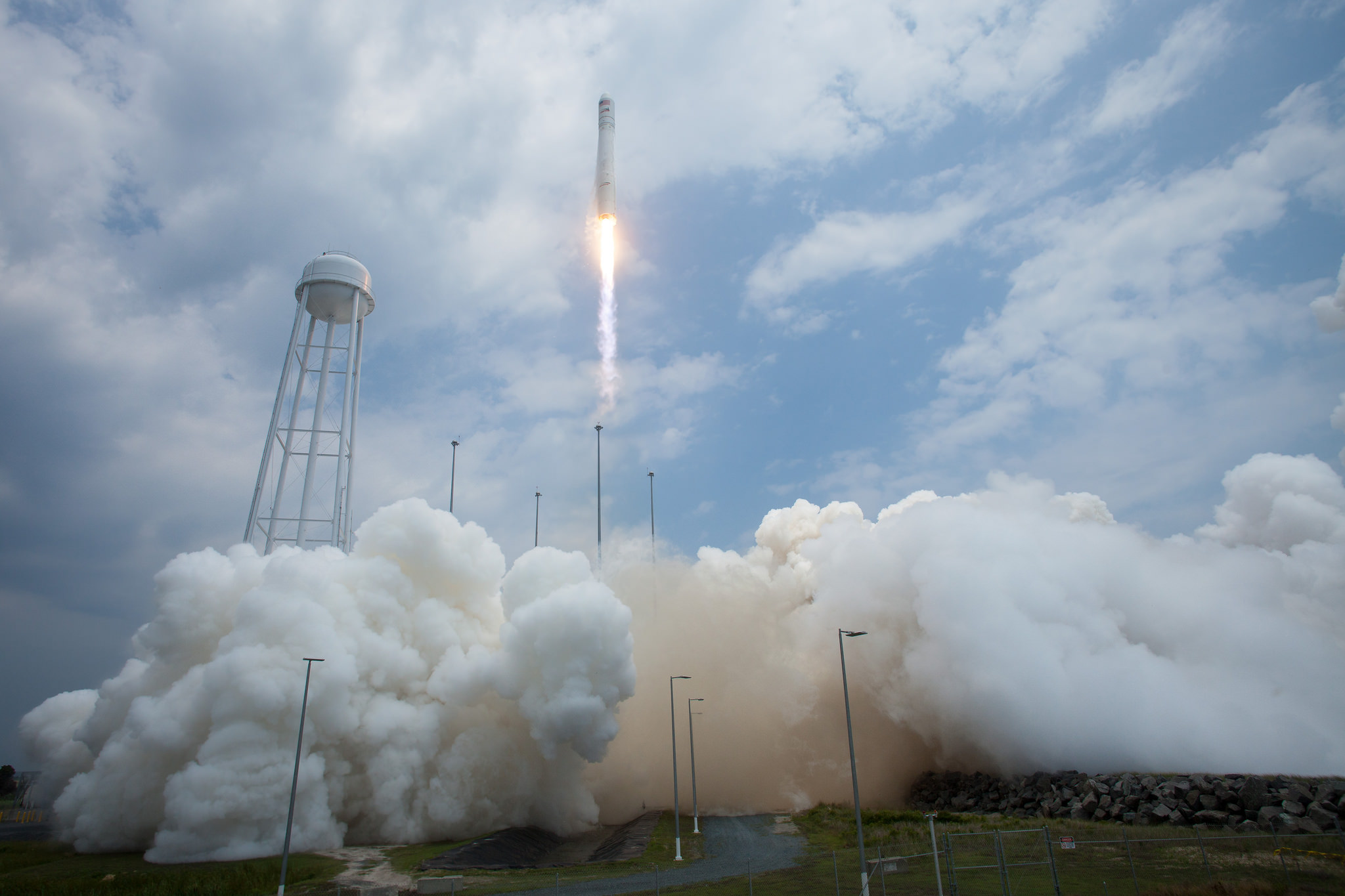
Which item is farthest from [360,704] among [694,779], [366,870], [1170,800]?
[1170,800]

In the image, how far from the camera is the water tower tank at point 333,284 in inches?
2178

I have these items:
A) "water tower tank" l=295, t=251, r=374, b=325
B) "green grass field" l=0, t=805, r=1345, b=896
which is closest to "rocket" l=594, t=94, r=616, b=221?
"water tower tank" l=295, t=251, r=374, b=325

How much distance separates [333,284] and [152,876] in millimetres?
37405

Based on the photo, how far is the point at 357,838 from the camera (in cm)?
4491

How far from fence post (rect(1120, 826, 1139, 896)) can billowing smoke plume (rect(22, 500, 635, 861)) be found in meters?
27.3

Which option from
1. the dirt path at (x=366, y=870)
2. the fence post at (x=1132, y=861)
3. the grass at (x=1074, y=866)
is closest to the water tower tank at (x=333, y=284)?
the dirt path at (x=366, y=870)

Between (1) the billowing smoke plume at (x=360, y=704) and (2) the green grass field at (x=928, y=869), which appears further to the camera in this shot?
(1) the billowing smoke plume at (x=360, y=704)

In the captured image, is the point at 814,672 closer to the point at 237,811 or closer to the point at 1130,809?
the point at 1130,809

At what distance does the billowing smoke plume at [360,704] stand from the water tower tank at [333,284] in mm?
17010

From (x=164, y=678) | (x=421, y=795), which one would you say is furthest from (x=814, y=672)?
(x=164, y=678)

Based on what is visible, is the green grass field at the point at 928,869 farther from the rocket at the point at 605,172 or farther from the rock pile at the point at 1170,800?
the rocket at the point at 605,172

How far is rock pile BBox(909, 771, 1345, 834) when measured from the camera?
3550 cm

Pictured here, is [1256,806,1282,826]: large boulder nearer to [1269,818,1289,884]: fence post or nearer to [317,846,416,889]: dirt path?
[1269,818,1289,884]: fence post

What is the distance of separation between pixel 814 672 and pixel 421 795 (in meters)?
32.1
